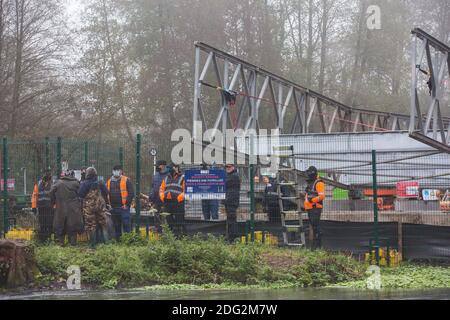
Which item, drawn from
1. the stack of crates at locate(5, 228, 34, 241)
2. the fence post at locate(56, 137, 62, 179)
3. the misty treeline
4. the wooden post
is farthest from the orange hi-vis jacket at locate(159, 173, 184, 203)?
the misty treeline

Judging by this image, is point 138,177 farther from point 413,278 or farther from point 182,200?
point 413,278

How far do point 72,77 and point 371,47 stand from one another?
788 inches

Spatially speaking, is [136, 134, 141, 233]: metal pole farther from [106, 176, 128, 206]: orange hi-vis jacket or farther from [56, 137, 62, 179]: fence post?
[56, 137, 62, 179]: fence post

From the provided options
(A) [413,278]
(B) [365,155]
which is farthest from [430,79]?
(A) [413,278]

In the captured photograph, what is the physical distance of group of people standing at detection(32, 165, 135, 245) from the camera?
17.6 meters

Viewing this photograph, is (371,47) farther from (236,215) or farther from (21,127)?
(236,215)

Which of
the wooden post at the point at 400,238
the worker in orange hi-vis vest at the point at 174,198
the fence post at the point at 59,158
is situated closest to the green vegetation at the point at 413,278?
the wooden post at the point at 400,238

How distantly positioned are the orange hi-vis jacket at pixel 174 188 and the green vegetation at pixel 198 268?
2.85 meters

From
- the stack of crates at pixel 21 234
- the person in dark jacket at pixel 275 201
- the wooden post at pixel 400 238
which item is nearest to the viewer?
the wooden post at pixel 400 238

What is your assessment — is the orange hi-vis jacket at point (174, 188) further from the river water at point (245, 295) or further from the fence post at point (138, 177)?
the river water at point (245, 295)

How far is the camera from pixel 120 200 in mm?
18109

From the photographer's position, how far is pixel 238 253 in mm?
14484

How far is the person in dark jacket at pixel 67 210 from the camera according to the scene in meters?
17.6

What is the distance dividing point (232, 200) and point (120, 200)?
268cm
